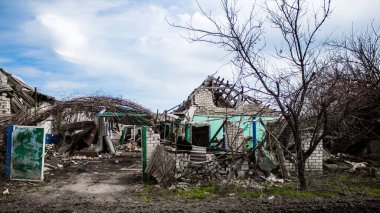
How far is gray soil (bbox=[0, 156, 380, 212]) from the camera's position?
20.1ft

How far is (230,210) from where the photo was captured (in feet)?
19.7

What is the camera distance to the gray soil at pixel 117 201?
614 cm

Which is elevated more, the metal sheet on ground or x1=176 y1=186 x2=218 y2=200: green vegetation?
the metal sheet on ground

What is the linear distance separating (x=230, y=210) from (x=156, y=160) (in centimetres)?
322

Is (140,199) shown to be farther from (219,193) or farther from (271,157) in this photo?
(271,157)

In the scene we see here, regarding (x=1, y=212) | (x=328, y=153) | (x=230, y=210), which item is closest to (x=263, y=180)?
(x=230, y=210)

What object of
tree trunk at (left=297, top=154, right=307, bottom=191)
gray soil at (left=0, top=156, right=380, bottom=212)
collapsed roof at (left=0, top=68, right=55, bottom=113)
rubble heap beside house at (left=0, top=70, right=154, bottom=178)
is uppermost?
collapsed roof at (left=0, top=68, right=55, bottom=113)

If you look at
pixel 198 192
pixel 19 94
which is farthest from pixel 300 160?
pixel 19 94

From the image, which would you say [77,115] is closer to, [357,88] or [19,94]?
[19,94]

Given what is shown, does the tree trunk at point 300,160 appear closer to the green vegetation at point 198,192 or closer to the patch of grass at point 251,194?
the patch of grass at point 251,194

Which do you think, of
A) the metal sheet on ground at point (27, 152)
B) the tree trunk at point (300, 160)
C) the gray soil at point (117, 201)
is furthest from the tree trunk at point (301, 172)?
the metal sheet on ground at point (27, 152)

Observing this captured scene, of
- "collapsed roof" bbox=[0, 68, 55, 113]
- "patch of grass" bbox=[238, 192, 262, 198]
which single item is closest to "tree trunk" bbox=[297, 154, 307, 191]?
"patch of grass" bbox=[238, 192, 262, 198]

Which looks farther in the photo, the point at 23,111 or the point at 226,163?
the point at 23,111

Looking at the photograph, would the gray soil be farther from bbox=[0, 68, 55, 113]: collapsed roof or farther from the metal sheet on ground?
bbox=[0, 68, 55, 113]: collapsed roof
